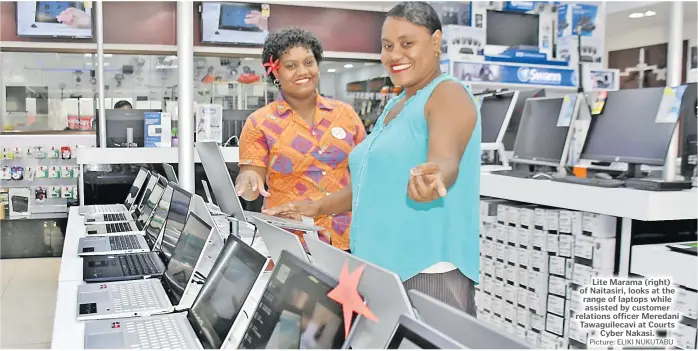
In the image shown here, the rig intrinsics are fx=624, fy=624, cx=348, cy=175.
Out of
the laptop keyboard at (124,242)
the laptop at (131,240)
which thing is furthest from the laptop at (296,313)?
the laptop keyboard at (124,242)

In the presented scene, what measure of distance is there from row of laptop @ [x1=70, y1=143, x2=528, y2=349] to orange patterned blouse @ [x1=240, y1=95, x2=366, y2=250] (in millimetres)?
257

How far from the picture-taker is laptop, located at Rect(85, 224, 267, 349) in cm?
144

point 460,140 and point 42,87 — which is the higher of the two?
point 42,87

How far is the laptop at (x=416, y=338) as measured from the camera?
2.57 feet

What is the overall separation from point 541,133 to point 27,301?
13.6 feet

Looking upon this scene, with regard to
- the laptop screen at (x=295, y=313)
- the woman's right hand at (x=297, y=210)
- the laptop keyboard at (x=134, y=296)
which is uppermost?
the woman's right hand at (x=297, y=210)

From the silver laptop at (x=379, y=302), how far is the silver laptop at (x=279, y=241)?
207mm

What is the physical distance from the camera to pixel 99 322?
1.71m

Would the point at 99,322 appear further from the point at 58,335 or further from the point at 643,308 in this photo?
the point at 643,308

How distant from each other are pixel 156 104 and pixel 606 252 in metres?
4.45

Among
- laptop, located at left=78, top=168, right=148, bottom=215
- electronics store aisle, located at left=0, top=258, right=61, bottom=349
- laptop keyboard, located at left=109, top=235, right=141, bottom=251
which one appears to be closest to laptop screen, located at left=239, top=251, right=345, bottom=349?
laptop keyboard, located at left=109, top=235, right=141, bottom=251

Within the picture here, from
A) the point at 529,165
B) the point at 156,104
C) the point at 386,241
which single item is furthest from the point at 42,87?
the point at 386,241

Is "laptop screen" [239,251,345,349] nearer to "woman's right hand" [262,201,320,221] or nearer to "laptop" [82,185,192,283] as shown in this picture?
"woman's right hand" [262,201,320,221]

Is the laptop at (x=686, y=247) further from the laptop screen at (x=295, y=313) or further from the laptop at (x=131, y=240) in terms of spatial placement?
the laptop at (x=131, y=240)
